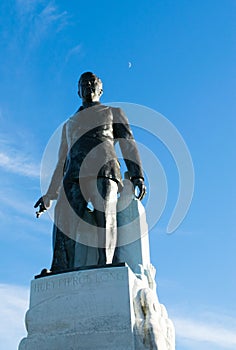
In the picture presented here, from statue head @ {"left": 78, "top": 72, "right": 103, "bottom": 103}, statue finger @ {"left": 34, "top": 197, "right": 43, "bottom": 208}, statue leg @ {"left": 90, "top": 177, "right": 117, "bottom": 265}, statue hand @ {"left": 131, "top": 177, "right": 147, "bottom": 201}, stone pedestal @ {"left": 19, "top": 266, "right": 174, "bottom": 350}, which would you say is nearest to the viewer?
stone pedestal @ {"left": 19, "top": 266, "right": 174, "bottom": 350}

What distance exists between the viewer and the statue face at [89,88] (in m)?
8.98

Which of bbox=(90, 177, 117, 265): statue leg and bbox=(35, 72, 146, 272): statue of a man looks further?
bbox=(35, 72, 146, 272): statue of a man

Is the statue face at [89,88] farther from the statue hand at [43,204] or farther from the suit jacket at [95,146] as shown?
the statue hand at [43,204]

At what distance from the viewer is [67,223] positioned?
A: 26.1 feet

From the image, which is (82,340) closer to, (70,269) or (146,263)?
(70,269)

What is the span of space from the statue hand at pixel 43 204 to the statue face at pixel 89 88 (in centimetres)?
194

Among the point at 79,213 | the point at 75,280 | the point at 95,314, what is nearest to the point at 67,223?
the point at 79,213

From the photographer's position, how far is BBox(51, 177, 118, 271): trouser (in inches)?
304

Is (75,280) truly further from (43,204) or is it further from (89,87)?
(89,87)

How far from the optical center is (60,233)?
26.1 feet

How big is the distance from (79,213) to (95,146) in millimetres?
1177

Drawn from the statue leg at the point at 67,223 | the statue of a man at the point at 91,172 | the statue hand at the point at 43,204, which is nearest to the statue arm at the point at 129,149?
the statue of a man at the point at 91,172

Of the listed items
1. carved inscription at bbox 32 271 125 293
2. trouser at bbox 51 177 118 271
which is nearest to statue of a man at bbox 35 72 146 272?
trouser at bbox 51 177 118 271

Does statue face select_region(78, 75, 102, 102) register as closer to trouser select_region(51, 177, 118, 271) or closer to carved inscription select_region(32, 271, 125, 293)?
trouser select_region(51, 177, 118, 271)
